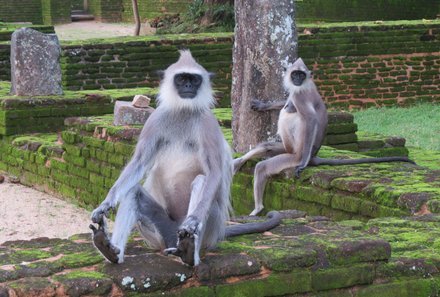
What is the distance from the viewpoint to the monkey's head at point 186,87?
4359 millimetres

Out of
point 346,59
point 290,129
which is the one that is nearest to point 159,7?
point 346,59

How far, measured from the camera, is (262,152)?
7.30 metres

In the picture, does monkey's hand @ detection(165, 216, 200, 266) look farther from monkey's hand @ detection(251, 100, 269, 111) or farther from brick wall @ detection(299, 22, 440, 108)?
brick wall @ detection(299, 22, 440, 108)

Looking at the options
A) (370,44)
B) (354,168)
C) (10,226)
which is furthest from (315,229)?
(370,44)

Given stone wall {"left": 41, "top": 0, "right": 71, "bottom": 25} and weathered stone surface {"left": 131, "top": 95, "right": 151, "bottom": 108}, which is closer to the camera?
weathered stone surface {"left": 131, "top": 95, "right": 151, "bottom": 108}

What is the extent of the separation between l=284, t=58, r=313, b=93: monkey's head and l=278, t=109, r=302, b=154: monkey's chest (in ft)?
0.64

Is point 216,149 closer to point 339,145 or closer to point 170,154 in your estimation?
point 170,154

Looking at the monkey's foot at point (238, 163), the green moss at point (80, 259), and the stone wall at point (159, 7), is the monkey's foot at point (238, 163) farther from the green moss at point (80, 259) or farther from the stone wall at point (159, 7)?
the stone wall at point (159, 7)

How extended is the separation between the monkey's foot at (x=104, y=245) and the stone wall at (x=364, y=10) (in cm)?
1747

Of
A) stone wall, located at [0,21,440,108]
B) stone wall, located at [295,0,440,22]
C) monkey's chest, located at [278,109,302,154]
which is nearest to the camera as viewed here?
monkey's chest, located at [278,109,302,154]

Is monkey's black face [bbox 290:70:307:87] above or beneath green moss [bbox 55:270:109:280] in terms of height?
above

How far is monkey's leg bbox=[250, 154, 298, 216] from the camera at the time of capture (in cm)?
685

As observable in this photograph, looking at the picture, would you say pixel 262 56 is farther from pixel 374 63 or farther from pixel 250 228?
pixel 374 63

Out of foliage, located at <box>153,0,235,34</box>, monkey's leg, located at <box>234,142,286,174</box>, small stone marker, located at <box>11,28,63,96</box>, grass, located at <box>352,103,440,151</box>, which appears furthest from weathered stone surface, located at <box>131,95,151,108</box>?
foliage, located at <box>153,0,235,34</box>
